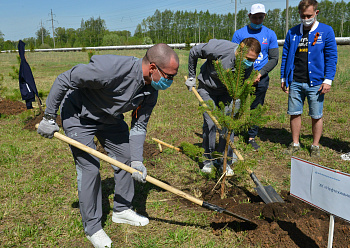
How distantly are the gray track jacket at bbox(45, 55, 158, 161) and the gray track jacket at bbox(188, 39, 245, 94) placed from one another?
1.30 meters

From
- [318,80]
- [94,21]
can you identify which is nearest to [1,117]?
[318,80]

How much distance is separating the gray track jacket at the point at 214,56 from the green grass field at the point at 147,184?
90 centimetres

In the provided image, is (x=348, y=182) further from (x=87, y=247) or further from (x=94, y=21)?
(x=94, y=21)

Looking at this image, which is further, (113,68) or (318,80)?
(318,80)

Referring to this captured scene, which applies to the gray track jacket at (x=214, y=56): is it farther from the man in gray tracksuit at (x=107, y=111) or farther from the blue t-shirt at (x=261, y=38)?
the man in gray tracksuit at (x=107, y=111)

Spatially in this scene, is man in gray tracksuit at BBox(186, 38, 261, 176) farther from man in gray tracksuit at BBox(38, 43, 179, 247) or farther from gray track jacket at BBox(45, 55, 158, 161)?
gray track jacket at BBox(45, 55, 158, 161)

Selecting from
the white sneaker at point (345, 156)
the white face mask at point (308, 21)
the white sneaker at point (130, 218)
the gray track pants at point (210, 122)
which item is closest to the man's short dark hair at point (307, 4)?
the white face mask at point (308, 21)

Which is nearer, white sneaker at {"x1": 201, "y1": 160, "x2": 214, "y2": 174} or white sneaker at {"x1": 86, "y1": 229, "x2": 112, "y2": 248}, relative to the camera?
white sneaker at {"x1": 86, "y1": 229, "x2": 112, "y2": 248}

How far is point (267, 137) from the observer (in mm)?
5988

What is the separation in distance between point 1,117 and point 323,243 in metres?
8.25

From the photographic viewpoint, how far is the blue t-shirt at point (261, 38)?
16.0ft

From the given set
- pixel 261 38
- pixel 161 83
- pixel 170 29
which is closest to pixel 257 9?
pixel 261 38

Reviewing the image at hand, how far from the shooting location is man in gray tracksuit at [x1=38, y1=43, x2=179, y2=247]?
249cm

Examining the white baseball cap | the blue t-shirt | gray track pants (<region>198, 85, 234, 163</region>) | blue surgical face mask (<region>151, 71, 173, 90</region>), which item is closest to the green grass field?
gray track pants (<region>198, 85, 234, 163</region>)
